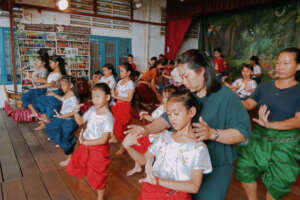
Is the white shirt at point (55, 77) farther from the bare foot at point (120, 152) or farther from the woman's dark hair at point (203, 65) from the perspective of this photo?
the woman's dark hair at point (203, 65)

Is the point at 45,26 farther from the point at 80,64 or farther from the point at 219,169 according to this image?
the point at 219,169

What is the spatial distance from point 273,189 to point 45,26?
6864mm

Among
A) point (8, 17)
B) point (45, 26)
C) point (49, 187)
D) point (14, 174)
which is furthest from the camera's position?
point (45, 26)

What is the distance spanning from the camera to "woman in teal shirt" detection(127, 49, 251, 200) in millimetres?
1312

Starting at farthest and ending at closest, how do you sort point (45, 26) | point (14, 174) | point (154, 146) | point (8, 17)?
point (45, 26)
point (8, 17)
point (14, 174)
point (154, 146)

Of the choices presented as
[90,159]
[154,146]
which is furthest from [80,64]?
[154,146]

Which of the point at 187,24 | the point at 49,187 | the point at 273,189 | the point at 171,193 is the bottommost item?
the point at 49,187

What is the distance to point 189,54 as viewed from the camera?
4.35 feet

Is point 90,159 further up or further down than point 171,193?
further down

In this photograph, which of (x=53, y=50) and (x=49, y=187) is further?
(x=53, y=50)

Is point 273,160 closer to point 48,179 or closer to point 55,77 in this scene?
point 48,179

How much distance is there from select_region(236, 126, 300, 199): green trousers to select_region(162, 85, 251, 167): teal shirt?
65 centimetres

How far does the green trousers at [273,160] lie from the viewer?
71.5 inches

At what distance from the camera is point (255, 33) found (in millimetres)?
7828
